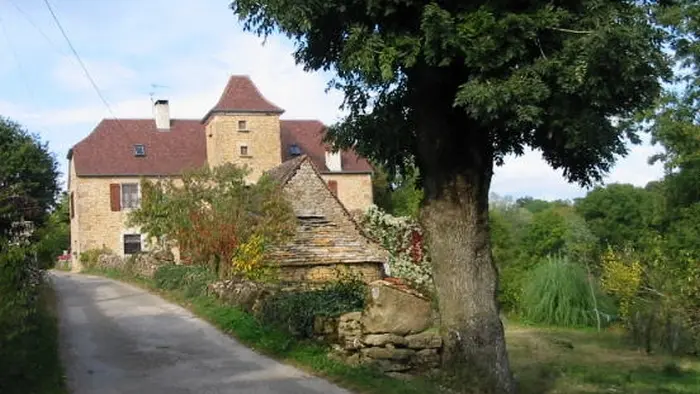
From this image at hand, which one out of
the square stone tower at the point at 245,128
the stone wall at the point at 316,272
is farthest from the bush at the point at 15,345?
the square stone tower at the point at 245,128

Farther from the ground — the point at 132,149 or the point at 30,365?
the point at 132,149

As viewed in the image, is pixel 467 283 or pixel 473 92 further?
pixel 467 283

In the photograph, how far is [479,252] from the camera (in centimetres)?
1080

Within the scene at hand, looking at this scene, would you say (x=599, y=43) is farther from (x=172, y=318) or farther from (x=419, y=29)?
(x=172, y=318)

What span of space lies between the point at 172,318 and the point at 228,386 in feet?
25.4

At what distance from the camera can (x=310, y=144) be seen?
181 feet

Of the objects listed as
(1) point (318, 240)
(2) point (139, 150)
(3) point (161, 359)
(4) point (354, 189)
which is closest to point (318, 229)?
(1) point (318, 240)

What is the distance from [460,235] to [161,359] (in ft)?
16.3

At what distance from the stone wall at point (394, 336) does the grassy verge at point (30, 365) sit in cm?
384

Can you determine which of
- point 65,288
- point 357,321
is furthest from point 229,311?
point 65,288

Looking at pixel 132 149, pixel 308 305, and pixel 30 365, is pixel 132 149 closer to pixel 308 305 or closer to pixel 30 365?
pixel 308 305

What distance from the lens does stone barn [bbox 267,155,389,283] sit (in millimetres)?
25422

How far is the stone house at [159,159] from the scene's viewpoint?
49.5 m

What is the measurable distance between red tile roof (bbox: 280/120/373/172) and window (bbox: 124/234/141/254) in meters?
10.4
